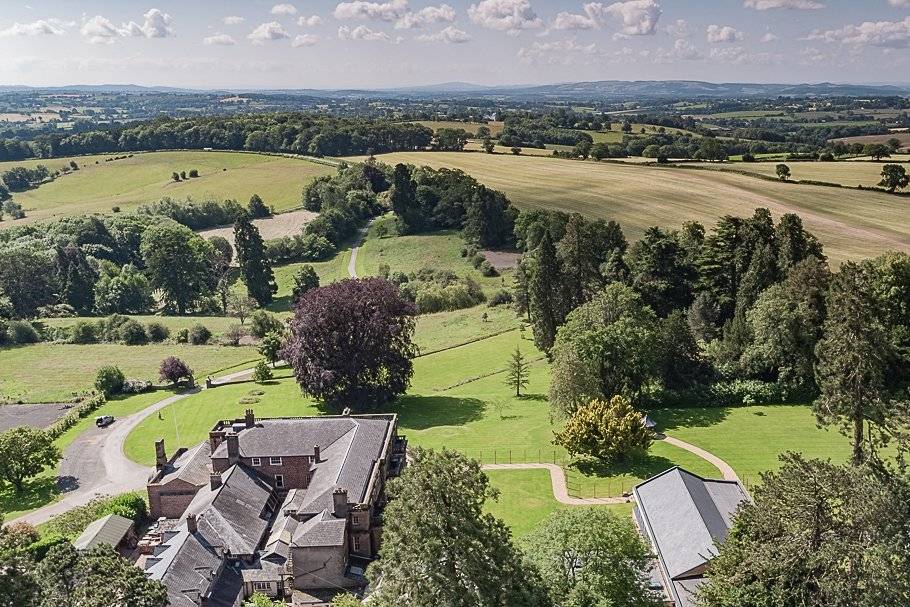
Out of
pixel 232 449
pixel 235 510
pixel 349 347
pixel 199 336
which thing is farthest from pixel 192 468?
pixel 199 336

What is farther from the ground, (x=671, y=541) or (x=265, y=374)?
(x=671, y=541)

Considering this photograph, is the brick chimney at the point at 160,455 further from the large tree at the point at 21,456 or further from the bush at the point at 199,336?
the bush at the point at 199,336

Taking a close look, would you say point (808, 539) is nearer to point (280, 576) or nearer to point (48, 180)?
point (280, 576)

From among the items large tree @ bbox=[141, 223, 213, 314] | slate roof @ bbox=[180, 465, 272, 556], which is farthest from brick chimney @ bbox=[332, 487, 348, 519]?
large tree @ bbox=[141, 223, 213, 314]

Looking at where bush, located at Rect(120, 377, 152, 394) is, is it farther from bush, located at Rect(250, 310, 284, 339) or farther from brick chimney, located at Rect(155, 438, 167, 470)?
brick chimney, located at Rect(155, 438, 167, 470)

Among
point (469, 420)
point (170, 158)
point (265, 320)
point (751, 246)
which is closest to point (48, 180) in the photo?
point (170, 158)

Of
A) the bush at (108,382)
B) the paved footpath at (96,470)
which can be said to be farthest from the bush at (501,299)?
the bush at (108,382)

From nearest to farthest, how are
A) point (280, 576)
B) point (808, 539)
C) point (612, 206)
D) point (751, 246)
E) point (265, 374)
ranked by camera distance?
point (808, 539)
point (280, 576)
point (751, 246)
point (265, 374)
point (612, 206)
